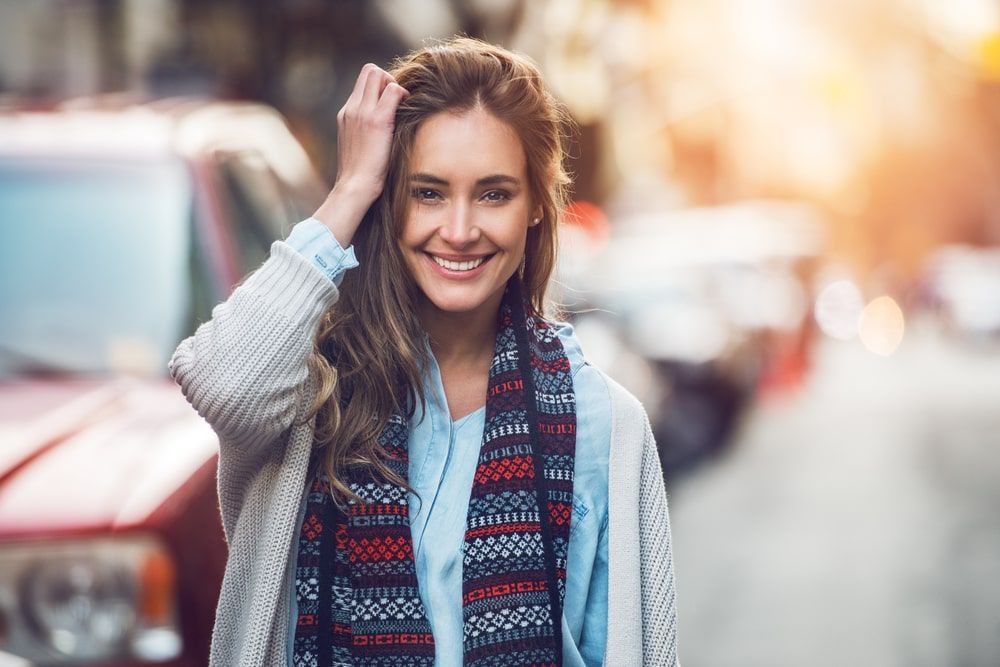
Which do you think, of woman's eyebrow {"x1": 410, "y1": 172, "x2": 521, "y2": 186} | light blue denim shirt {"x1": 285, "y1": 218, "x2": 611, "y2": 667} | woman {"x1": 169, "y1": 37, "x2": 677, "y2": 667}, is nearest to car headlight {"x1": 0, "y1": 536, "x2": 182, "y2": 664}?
woman {"x1": 169, "y1": 37, "x2": 677, "y2": 667}

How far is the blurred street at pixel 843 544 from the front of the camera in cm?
592

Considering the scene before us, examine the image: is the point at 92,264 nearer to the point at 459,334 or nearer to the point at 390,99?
the point at 459,334

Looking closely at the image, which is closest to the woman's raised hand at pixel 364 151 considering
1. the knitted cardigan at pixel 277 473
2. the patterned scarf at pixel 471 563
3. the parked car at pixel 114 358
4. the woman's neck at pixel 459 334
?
the knitted cardigan at pixel 277 473

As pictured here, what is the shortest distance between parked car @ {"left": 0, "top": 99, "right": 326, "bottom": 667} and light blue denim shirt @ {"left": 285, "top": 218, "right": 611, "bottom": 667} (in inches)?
32.3

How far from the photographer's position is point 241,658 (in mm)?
2008

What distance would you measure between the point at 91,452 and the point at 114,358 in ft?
2.31

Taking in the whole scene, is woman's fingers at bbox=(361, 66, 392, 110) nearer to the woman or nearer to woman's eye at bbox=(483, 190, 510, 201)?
the woman

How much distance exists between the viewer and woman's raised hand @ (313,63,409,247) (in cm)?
207

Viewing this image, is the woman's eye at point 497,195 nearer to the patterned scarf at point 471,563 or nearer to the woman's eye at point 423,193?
the woman's eye at point 423,193

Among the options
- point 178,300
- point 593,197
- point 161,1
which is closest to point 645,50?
point 593,197

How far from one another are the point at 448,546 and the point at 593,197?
1011 inches

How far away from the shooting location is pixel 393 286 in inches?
85.3

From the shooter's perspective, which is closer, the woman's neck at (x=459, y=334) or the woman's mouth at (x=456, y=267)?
the woman's mouth at (x=456, y=267)

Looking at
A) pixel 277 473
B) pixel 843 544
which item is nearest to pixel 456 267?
pixel 277 473
